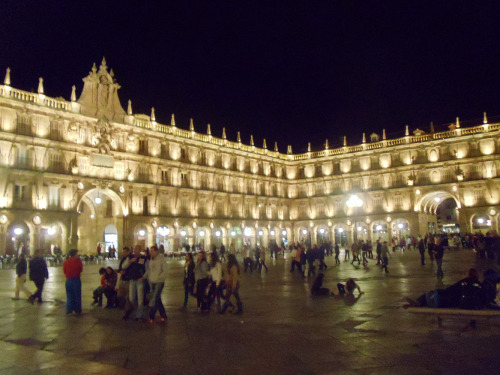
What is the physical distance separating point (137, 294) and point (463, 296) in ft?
24.7

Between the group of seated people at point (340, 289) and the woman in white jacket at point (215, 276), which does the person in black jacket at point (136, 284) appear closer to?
the woman in white jacket at point (215, 276)

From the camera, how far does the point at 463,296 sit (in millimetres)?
10156

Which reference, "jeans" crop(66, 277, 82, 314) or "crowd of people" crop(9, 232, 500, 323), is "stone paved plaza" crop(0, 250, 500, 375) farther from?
"crowd of people" crop(9, 232, 500, 323)

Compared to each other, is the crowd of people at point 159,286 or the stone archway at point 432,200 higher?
the stone archway at point 432,200

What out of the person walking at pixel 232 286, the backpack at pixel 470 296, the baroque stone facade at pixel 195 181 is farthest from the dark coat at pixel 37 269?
the baroque stone facade at pixel 195 181

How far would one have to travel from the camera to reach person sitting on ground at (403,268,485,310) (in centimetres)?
1004

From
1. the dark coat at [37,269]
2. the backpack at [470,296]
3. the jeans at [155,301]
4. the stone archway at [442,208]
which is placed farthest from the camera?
the stone archway at [442,208]

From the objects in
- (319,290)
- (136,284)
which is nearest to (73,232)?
(319,290)

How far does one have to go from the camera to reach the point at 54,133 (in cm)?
4159

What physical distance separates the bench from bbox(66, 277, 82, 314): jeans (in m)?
8.38

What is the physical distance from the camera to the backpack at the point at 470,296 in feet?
32.9

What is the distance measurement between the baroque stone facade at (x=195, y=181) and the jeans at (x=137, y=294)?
24.4 m

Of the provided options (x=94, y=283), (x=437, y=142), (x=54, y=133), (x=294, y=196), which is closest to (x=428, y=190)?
(x=437, y=142)

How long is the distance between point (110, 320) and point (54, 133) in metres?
34.5
